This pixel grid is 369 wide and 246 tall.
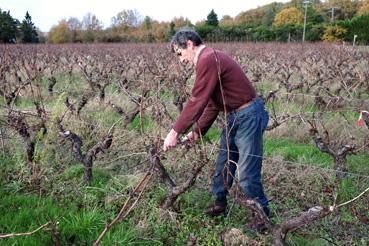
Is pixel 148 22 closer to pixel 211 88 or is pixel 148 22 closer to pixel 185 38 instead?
pixel 185 38

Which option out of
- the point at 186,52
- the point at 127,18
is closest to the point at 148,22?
the point at 127,18

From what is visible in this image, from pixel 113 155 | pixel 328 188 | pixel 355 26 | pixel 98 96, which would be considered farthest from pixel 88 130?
pixel 355 26

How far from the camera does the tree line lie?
2919 centimetres

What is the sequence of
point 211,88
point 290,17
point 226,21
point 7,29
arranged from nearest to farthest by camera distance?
1. point 211,88
2. point 7,29
3. point 290,17
4. point 226,21

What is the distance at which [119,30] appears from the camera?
39.9 m

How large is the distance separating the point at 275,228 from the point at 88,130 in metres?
3.52

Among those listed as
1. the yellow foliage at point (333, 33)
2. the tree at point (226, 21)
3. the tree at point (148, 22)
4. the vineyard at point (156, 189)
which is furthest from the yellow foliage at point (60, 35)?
the vineyard at point (156, 189)

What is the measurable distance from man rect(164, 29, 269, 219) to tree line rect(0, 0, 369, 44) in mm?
18410

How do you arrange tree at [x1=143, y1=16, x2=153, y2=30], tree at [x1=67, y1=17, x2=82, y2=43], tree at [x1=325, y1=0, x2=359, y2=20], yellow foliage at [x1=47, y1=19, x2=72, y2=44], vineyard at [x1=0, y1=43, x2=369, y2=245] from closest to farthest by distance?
vineyard at [x1=0, y1=43, x2=369, y2=245] < yellow foliage at [x1=47, y1=19, x2=72, y2=44] < tree at [x1=67, y1=17, x2=82, y2=43] < tree at [x1=143, y1=16, x2=153, y2=30] < tree at [x1=325, y1=0, x2=359, y2=20]

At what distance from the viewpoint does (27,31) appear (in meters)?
28.8

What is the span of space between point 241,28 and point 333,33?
25.6 ft

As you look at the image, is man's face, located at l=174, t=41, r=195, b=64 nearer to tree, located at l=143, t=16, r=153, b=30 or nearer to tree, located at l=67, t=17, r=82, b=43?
tree, located at l=67, t=17, r=82, b=43

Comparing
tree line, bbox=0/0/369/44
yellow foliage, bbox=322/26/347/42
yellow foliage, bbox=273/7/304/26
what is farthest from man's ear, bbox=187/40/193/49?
yellow foliage, bbox=273/7/304/26

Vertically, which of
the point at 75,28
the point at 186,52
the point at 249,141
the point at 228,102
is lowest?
the point at 249,141
